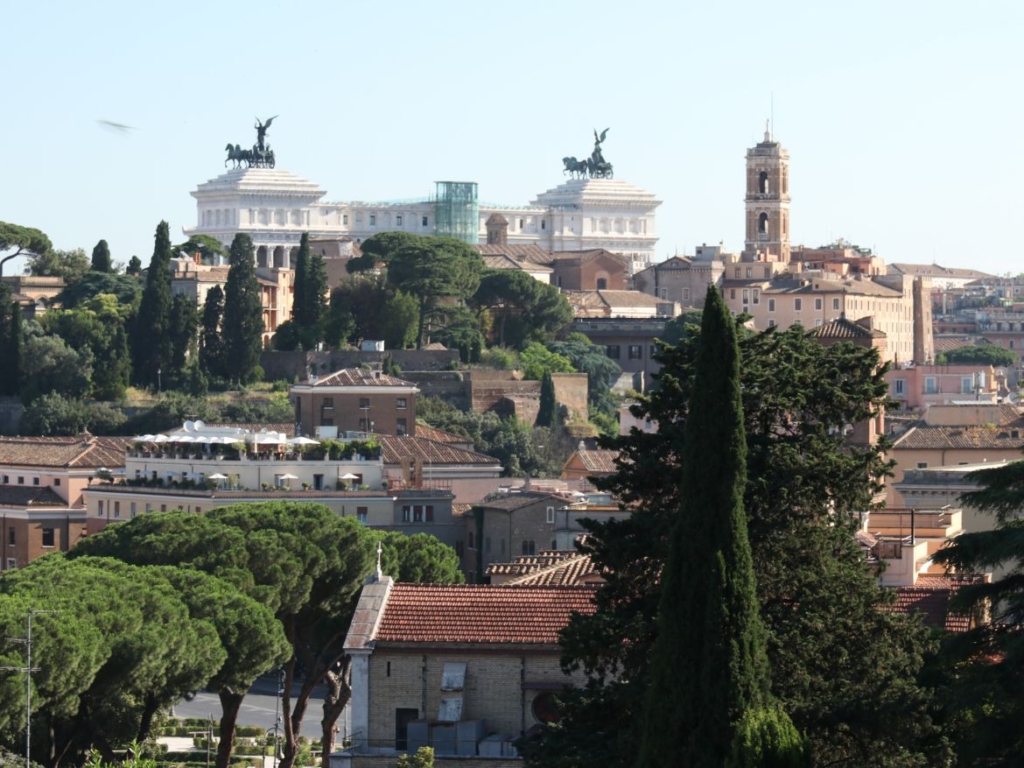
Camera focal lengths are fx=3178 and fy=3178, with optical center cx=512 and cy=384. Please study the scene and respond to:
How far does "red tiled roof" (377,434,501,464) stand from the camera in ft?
227

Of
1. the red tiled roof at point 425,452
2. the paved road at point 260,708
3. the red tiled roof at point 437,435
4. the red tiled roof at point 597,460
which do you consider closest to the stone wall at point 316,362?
the red tiled roof at point 437,435

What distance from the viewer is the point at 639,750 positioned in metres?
22.7

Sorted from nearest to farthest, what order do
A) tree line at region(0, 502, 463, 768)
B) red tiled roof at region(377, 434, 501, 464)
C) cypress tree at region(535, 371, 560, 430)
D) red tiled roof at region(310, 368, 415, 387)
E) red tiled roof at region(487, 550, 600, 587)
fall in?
1. red tiled roof at region(487, 550, 600, 587)
2. tree line at region(0, 502, 463, 768)
3. red tiled roof at region(377, 434, 501, 464)
4. red tiled roof at region(310, 368, 415, 387)
5. cypress tree at region(535, 371, 560, 430)

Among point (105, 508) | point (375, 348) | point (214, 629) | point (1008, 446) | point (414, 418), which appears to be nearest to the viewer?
point (214, 629)

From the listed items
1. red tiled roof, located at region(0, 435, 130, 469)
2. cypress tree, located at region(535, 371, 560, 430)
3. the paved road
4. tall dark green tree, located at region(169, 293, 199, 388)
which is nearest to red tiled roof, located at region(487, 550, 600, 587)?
the paved road

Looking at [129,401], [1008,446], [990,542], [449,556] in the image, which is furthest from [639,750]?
[129,401]

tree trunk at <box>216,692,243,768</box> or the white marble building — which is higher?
the white marble building

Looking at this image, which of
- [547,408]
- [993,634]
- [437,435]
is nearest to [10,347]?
[437,435]

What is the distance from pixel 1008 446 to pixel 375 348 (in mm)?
34524

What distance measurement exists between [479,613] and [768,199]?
109 meters

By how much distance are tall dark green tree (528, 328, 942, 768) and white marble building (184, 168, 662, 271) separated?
106 m

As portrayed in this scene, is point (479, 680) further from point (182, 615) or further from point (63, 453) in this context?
point (63, 453)

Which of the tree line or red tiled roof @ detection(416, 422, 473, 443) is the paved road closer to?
the tree line

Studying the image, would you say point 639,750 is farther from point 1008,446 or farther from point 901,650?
point 1008,446
